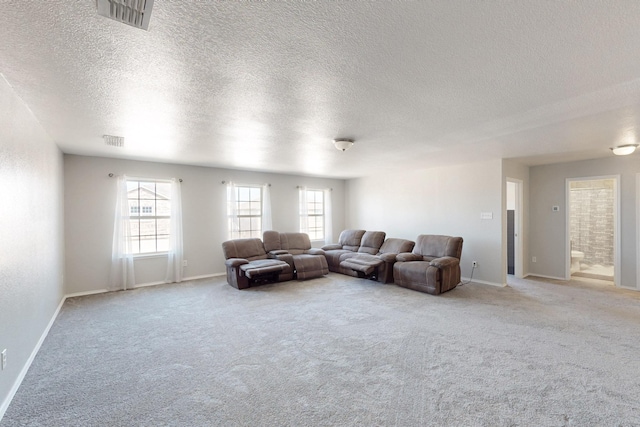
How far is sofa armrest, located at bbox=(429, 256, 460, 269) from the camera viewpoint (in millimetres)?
4849

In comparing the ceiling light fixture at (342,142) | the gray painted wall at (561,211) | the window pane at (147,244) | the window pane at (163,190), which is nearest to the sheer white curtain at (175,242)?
the window pane at (163,190)

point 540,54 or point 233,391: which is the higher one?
point 540,54

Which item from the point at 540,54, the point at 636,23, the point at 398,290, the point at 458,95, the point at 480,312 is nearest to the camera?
the point at 636,23

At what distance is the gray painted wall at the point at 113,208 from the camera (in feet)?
16.1

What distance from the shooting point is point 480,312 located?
395 cm

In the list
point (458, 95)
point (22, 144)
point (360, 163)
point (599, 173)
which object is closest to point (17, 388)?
point (22, 144)

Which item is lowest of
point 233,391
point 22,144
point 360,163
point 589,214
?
point 233,391

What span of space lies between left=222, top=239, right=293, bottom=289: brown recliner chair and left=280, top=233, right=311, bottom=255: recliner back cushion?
57 cm

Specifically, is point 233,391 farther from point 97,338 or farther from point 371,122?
point 371,122

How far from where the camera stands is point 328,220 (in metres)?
8.25

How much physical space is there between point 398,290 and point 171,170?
4.92 metres

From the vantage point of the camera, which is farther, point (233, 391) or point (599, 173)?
point (599, 173)

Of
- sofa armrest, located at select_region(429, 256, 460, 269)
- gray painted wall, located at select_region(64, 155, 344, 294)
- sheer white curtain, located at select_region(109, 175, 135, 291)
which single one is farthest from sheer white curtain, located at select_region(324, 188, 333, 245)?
sheer white curtain, located at select_region(109, 175, 135, 291)

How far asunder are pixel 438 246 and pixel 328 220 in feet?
11.0
